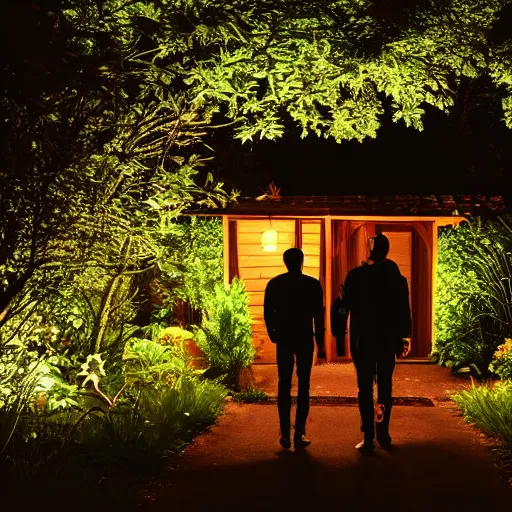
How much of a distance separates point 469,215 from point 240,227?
378 centimetres

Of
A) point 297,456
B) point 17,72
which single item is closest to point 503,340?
point 297,456

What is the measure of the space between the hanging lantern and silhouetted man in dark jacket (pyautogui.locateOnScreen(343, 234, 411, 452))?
5506 mm

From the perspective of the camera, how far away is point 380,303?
681cm

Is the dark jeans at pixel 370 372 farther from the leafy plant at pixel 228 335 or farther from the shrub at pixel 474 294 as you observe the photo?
the shrub at pixel 474 294

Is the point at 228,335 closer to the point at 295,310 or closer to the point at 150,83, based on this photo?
the point at 295,310

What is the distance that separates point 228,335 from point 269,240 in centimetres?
257

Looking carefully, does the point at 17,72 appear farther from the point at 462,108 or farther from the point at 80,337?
the point at 462,108

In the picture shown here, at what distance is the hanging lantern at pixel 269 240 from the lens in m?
12.4

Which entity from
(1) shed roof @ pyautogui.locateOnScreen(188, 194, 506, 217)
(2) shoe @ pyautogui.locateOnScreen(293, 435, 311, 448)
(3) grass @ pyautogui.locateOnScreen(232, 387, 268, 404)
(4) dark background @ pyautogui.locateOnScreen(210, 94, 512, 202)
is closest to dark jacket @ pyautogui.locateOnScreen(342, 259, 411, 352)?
(2) shoe @ pyautogui.locateOnScreen(293, 435, 311, 448)

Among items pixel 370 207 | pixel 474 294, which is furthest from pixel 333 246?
pixel 474 294

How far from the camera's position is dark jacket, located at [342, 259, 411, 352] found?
6.80m

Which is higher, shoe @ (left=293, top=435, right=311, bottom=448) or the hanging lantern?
the hanging lantern

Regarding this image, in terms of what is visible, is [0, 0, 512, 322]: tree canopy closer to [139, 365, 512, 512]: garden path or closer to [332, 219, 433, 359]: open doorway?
[139, 365, 512, 512]: garden path

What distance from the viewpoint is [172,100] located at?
754 cm
